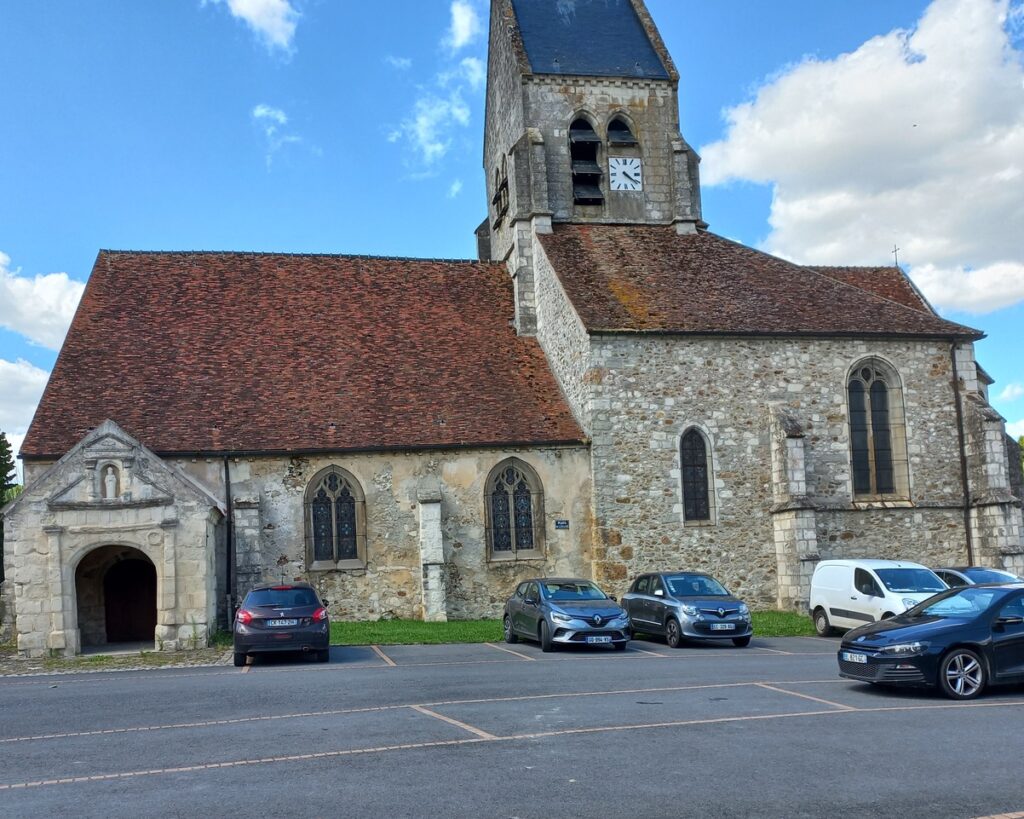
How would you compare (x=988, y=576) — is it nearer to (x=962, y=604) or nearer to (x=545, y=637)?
(x=962, y=604)

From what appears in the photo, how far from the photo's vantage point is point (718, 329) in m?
26.4

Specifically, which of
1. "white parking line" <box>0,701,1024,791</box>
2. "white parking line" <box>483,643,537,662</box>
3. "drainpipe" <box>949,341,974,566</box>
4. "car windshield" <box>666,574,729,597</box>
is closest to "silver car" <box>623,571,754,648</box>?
"car windshield" <box>666,574,729,597</box>

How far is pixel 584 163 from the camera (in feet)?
104

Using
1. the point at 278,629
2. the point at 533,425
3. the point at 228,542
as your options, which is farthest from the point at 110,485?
the point at 533,425

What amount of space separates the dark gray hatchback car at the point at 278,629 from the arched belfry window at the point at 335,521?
649cm

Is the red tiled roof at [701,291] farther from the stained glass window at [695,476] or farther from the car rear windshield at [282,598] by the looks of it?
the car rear windshield at [282,598]

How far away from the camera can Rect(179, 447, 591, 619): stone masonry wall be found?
2495 centimetres

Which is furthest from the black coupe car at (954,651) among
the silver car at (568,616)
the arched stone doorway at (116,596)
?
the arched stone doorway at (116,596)

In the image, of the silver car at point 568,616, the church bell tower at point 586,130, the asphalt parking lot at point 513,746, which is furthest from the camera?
the church bell tower at point 586,130

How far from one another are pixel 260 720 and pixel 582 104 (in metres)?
24.0

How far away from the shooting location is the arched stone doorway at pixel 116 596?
2417cm

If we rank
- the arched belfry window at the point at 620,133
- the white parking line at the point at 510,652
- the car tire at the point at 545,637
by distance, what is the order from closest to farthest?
the white parking line at the point at 510,652, the car tire at the point at 545,637, the arched belfry window at the point at 620,133

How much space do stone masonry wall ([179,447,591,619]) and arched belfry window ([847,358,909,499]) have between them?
730cm

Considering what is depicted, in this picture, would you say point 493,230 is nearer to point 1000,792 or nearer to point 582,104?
point 582,104
